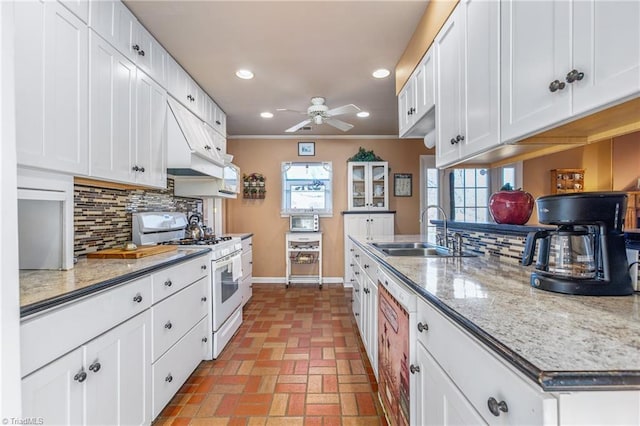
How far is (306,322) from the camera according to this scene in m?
3.37

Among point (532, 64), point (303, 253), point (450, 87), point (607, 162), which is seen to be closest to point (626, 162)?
point (607, 162)

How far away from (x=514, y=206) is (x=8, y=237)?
2.08 meters

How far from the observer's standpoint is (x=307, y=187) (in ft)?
17.3

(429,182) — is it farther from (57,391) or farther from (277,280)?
(57,391)

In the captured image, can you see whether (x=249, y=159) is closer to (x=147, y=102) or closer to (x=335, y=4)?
(x=147, y=102)

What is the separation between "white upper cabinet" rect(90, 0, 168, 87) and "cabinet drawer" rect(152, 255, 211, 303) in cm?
144

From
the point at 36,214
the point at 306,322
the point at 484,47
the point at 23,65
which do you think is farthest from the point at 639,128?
the point at 306,322

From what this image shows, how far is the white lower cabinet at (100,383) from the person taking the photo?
99 centimetres

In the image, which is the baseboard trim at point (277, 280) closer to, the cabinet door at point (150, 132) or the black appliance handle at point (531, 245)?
the cabinet door at point (150, 132)

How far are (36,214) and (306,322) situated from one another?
8.27 feet

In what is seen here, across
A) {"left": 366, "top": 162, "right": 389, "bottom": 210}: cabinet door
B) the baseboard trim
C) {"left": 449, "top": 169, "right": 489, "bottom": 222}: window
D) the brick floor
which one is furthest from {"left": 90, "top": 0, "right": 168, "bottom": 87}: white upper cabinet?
{"left": 449, "top": 169, "right": 489, "bottom": 222}: window

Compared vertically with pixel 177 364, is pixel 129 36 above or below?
above

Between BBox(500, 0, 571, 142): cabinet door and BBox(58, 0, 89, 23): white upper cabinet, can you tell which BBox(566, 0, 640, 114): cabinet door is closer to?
Answer: BBox(500, 0, 571, 142): cabinet door

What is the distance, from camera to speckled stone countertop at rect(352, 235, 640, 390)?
1.75 ft
